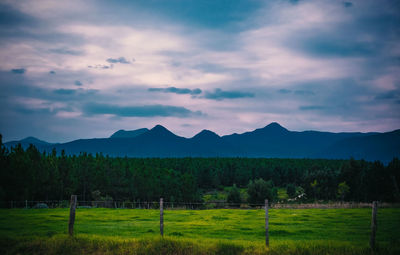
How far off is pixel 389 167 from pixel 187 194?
65.5 meters

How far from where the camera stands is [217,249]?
Answer: 1792 centimetres

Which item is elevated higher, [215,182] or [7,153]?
[7,153]

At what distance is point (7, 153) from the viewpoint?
7838 centimetres


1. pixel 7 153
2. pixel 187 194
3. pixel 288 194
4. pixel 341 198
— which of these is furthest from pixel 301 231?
pixel 288 194

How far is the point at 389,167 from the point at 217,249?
101 meters

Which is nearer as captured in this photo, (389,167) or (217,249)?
(217,249)

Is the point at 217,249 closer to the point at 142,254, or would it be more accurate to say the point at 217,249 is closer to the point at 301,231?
the point at 142,254

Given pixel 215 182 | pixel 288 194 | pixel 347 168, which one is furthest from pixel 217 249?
pixel 215 182

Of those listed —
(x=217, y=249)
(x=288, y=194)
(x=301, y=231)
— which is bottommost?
(x=288, y=194)

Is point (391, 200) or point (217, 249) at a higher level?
point (217, 249)

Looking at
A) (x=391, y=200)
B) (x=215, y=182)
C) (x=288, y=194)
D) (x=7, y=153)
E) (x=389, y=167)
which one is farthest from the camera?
(x=215, y=182)

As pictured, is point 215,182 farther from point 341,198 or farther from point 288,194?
point 341,198

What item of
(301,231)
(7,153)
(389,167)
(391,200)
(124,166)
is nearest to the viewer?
(301,231)

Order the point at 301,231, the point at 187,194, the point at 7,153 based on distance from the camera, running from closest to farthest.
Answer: the point at 301,231 → the point at 7,153 → the point at 187,194
